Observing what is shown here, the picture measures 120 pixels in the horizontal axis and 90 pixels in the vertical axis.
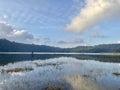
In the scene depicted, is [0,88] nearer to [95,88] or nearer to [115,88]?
[95,88]

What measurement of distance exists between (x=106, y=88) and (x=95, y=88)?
1.68m

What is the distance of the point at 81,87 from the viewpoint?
1205 inches

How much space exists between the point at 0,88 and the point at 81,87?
11.9m

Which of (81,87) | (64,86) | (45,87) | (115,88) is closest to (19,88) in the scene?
(45,87)

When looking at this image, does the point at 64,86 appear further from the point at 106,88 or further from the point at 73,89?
the point at 106,88

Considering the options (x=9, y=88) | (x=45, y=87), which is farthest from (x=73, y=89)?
(x=9, y=88)

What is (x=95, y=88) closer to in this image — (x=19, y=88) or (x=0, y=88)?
(x=19, y=88)

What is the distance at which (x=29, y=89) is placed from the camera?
29.0 metres

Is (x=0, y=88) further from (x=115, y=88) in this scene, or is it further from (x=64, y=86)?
(x=115, y=88)

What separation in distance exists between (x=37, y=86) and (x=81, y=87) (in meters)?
6.63

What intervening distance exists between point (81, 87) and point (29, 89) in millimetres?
7691

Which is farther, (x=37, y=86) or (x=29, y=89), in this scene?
(x=37, y=86)

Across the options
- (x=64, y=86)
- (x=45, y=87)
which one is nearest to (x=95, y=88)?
(x=64, y=86)

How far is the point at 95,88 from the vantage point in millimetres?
30188
